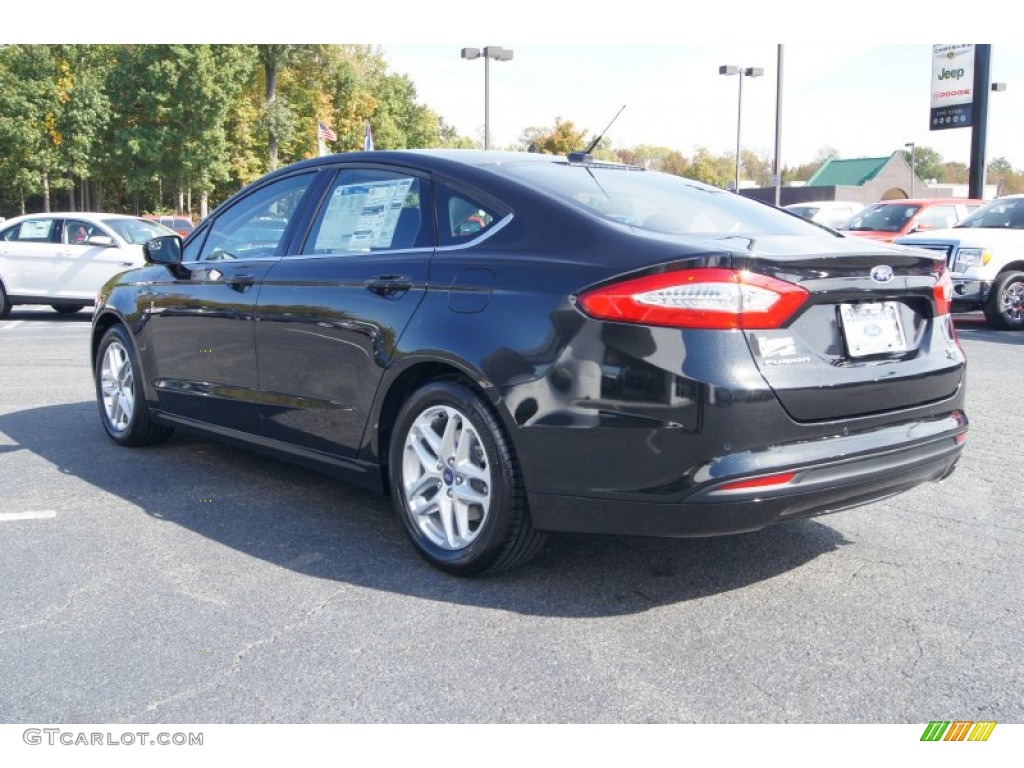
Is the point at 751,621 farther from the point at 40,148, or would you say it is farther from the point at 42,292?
the point at 40,148

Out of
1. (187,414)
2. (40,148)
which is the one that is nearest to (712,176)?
(40,148)

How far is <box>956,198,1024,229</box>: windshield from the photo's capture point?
44.6 ft

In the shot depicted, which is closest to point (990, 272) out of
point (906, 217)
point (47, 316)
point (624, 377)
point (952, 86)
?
point (906, 217)

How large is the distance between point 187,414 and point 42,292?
10.9 meters

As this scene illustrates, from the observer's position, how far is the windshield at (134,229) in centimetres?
1506

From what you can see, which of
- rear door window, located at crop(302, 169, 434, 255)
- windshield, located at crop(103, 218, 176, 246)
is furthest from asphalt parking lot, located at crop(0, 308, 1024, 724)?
windshield, located at crop(103, 218, 176, 246)

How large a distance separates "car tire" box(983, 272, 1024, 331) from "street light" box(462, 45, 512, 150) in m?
19.7

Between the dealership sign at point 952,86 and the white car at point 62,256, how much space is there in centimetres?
1989

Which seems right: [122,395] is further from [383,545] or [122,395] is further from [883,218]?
[883,218]

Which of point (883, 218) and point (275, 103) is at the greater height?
point (275, 103)

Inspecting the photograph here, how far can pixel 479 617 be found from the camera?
3.44 m

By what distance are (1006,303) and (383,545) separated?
36.5ft

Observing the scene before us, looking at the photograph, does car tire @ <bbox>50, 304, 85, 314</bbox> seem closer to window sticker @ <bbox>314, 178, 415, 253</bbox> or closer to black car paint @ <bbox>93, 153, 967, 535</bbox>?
window sticker @ <bbox>314, 178, 415, 253</bbox>

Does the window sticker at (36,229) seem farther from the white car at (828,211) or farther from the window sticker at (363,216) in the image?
the white car at (828,211)
